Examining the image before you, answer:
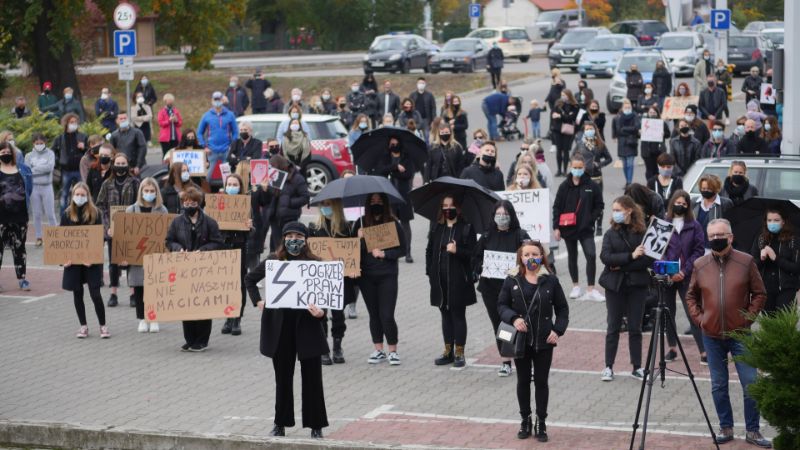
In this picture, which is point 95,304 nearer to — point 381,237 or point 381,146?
point 381,237

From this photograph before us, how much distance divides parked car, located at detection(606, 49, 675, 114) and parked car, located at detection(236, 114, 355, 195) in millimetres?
12545

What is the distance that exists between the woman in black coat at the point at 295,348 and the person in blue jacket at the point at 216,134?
45.5ft

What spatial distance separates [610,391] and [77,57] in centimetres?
3470

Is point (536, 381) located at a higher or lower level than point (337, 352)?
higher

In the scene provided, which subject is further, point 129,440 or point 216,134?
point 216,134

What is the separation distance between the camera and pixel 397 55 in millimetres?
48969

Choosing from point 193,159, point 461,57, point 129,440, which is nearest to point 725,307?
point 129,440

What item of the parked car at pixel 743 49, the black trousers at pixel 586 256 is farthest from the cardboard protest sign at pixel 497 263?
the parked car at pixel 743 49

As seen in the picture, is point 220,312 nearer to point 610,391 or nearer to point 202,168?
point 610,391

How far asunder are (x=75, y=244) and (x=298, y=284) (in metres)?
4.91

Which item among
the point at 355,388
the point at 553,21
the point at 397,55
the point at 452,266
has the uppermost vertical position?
the point at 553,21

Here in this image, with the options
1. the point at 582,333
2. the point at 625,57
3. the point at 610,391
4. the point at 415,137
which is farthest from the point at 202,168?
the point at 625,57

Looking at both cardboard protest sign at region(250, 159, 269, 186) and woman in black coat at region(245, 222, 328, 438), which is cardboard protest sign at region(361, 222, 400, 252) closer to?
woman in black coat at region(245, 222, 328, 438)

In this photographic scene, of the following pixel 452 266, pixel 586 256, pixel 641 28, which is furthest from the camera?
pixel 641 28
